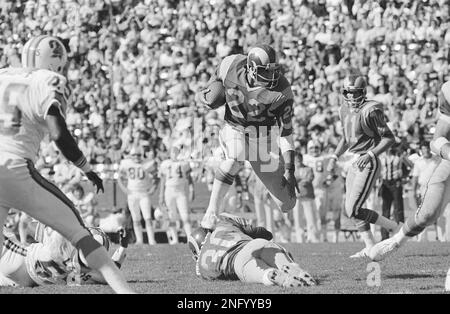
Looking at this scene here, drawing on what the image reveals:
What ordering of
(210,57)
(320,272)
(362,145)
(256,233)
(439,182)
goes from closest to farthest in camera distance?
(439,182)
(256,233)
(320,272)
(362,145)
(210,57)

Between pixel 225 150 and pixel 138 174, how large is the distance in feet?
20.5

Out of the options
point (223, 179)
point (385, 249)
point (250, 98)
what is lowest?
point (385, 249)

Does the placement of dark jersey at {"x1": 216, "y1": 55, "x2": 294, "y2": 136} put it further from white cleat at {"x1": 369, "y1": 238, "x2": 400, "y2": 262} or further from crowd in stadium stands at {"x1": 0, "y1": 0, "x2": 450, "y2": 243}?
crowd in stadium stands at {"x1": 0, "y1": 0, "x2": 450, "y2": 243}

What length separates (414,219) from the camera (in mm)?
8008

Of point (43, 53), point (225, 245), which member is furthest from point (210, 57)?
point (43, 53)

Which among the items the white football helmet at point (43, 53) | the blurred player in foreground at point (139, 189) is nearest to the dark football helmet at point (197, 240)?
the white football helmet at point (43, 53)

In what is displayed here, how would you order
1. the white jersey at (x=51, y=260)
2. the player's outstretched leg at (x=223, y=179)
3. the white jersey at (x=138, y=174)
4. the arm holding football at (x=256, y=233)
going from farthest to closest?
1. the white jersey at (x=138, y=174)
2. the player's outstretched leg at (x=223, y=179)
3. the arm holding football at (x=256, y=233)
4. the white jersey at (x=51, y=260)

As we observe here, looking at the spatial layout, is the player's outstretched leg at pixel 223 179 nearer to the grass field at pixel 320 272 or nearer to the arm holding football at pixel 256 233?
the grass field at pixel 320 272

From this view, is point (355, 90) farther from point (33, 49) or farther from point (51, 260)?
point (33, 49)

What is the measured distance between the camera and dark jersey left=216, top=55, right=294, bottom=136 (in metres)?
9.26

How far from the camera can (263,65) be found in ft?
28.8

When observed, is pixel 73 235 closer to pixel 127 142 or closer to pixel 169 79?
pixel 127 142

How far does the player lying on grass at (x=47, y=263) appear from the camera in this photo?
7539 mm

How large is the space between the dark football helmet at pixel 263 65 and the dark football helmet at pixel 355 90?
189 centimetres
